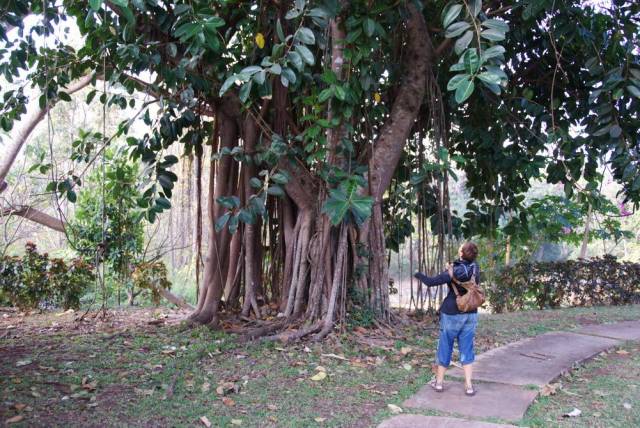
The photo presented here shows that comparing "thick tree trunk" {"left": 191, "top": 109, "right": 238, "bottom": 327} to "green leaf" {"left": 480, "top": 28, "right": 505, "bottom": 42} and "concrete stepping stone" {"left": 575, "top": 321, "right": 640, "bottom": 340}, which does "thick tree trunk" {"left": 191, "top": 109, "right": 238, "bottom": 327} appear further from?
"concrete stepping stone" {"left": 575, "top": 321, "right": 640, "bottom": 340}

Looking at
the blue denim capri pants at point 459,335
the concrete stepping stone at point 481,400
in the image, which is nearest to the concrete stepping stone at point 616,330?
the concrete stepping stone at point 481,400

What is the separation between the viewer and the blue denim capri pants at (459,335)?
13.8 ft

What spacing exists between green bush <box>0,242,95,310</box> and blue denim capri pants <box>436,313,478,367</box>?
5379 millimetres

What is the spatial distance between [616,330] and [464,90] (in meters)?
4.85

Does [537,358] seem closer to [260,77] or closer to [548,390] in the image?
[548,390]

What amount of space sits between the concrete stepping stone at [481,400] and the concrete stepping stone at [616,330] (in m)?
2.86

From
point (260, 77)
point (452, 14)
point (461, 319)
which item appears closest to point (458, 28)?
point (452, 14)

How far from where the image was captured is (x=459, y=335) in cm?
429

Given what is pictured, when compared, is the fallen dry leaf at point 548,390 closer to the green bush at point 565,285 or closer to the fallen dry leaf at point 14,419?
the fallen dry leaf at point 14,419

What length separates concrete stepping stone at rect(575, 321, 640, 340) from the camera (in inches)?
260

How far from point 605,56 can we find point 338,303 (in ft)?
11.8

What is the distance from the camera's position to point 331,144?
5.52m

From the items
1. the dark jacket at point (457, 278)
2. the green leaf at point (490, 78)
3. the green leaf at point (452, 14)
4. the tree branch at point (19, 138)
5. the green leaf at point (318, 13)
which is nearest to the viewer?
the green leaf at point (490, 78)

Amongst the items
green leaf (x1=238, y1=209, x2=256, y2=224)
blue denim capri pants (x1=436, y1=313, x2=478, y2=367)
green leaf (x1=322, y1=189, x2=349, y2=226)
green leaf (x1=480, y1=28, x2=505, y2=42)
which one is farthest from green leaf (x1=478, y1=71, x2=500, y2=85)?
green leaf (x1=238, y1=209, x2=256, y2=224)
